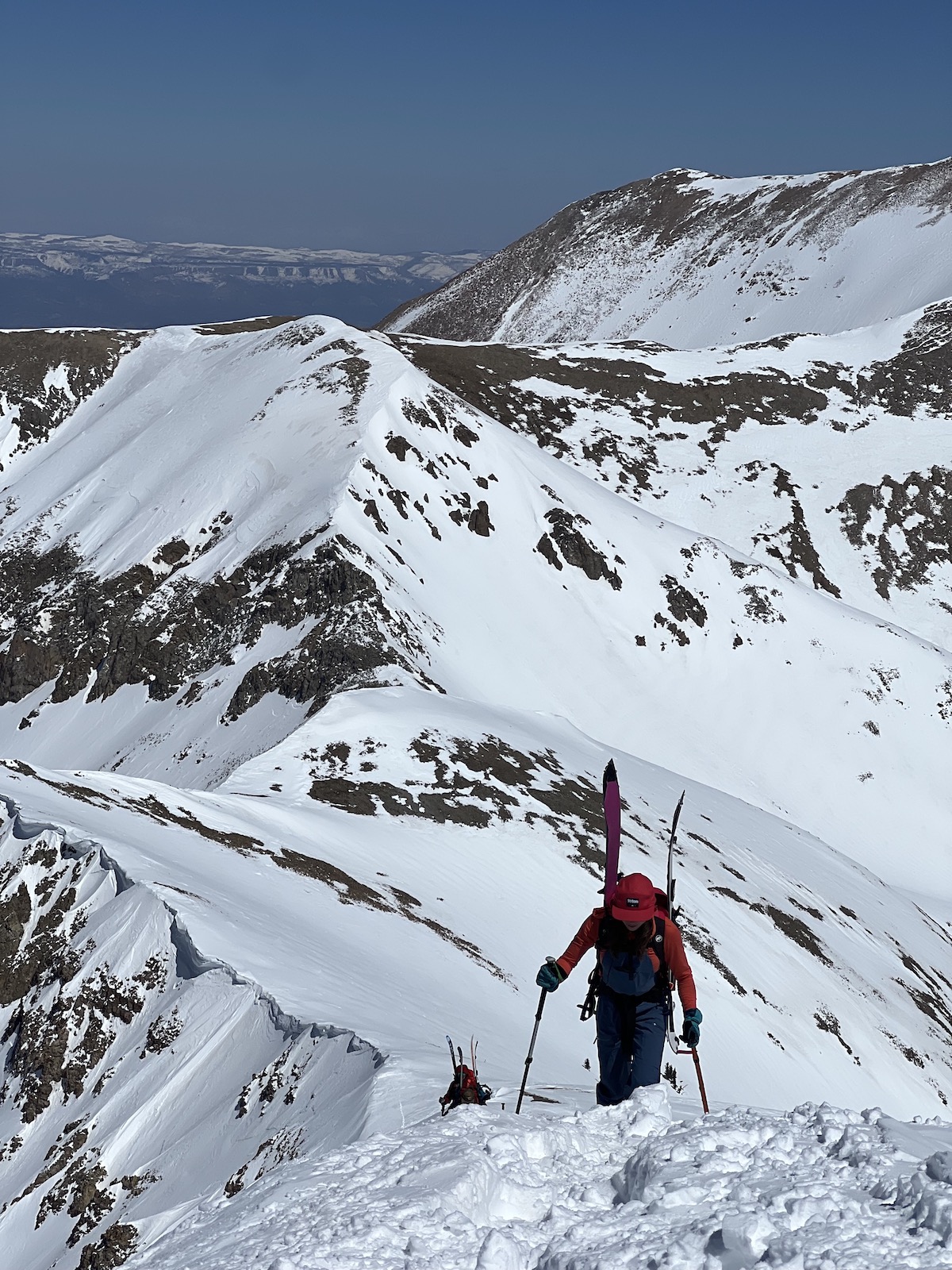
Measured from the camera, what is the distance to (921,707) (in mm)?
65375

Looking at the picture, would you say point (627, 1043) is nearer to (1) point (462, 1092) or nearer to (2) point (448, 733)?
(1) point (462, 1092)

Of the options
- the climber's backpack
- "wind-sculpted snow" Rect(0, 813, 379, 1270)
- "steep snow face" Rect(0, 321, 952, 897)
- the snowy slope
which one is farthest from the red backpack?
"steep snow face" Rect(0, 321, 952, 897)

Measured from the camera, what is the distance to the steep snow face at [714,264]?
13762 centimetres

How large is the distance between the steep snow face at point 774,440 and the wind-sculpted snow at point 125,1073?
229 ft

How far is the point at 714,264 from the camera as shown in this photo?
15488cm

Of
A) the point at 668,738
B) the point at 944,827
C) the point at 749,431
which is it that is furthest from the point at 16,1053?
the point at 749,431

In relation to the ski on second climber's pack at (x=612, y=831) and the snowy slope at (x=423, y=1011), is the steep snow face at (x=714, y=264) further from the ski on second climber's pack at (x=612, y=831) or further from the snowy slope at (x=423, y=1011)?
the ski on second climber's pack at (x=612, y=831)

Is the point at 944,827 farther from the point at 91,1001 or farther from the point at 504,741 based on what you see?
the point at 91,1001

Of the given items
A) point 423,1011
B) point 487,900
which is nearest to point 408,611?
point 487,900

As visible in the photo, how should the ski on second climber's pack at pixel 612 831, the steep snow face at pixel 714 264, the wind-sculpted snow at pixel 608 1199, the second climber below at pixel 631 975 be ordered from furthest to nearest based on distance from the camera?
1. the steep snow face at pixel 714 264
2. the ski on second climber's pack at pixel 612 831
3. the second climber below at pixel 631 975
4. the wind-sculpted snow at pixel 608 1199

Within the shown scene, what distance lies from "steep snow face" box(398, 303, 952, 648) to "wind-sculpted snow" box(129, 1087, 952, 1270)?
74555 mm

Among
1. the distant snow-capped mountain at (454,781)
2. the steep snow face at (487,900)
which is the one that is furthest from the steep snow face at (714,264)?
the steep snow face at (487,900)

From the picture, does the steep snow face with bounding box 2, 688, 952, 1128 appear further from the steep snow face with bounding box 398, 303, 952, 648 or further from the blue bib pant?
the steep snow face with bounding box 398, 303, 952, 648

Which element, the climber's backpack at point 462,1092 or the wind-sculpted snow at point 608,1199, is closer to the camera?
the wind-sculpted snow at point 608,1199
